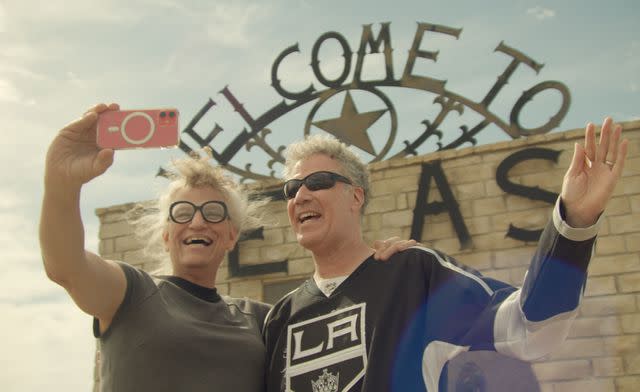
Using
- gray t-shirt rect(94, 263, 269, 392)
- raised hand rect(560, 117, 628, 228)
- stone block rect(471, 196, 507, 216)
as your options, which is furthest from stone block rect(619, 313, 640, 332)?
raised hand rect(560, 117, 628, 228)

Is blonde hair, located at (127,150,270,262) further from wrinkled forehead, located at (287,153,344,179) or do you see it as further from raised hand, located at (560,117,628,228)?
raised hand, located at (560,117,628,228)

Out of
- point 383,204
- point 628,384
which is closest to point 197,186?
point 383,204

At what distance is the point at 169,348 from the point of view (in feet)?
8.50

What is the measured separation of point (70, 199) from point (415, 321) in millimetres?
1343

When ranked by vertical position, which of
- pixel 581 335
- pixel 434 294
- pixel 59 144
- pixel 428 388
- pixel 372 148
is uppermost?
pixel 372 148

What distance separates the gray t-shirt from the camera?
255 centimetres

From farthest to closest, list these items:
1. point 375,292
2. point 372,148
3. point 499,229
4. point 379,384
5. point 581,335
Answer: point 372,148 < point 499,229 < point 581,335 < point 375,292 < point 379,384

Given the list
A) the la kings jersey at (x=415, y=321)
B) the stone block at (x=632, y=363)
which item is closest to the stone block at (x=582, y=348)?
the stone block at (x=632, y=363)

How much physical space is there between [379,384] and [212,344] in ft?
2.39

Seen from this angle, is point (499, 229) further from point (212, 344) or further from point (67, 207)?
point (67, 207)

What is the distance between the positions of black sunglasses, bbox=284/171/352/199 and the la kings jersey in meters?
0.45

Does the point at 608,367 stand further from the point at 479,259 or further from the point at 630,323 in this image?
the point at 479,259

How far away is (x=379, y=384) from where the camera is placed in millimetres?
2424

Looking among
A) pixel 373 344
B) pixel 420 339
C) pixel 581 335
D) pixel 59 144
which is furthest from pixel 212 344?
pixel 581 335
